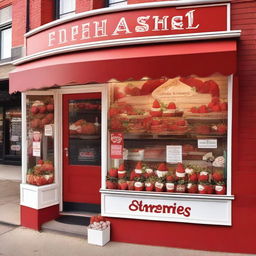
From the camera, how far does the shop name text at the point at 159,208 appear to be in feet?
15.1

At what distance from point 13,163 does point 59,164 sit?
7.73 metres

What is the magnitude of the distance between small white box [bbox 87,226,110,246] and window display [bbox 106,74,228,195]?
733mm

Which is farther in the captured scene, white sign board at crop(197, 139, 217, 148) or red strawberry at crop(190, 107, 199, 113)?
red strawberry at crop(190, 107, 199, 113)

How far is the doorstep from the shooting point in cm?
516

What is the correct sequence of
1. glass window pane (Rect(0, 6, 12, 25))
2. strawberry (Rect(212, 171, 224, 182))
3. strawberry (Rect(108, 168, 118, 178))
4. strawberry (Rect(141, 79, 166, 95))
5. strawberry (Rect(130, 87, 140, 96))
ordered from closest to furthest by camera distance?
strawberry (Rect(212, 171, 224, 182)), strawberry (Rect(108, 168, 118, 178)), strawberry (Rect(141, 79, 166, 95)), strawberry (Rect(130, 87, 140, 96)), glass window pane (Rect(0, 6, 12, 25))

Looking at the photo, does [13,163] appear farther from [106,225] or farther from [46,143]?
[106,225]

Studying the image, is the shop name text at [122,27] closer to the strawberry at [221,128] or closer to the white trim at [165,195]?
the strawberry at [221,128]

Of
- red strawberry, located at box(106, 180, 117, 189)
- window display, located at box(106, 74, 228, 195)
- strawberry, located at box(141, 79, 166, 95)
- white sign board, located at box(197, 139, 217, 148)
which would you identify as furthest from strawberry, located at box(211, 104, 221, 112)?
red strawberry, located at box(106, 180, 117, 189)

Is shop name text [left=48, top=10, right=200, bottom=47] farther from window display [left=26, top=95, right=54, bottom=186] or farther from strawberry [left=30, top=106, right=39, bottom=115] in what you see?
→ strawberry [left=30, top=106, right=39, bottom=115]

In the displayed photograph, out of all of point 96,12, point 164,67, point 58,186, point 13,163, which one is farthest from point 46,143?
point 13,163

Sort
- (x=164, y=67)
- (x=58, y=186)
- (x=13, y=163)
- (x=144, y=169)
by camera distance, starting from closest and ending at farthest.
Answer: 1. (x=164, y=67)
2. (x=144, y=169)
3. (x=58, y=186)
4. (x=13, y=163)

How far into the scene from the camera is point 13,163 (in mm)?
12867

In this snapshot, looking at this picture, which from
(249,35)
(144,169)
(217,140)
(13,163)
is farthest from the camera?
(13,163)

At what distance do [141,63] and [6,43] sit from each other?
8022 millimetres
